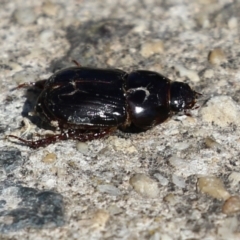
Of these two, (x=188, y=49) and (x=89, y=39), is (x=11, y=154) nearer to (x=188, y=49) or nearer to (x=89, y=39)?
(x=89, y=39)

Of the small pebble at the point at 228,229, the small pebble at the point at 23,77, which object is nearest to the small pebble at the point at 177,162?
the small pebble at the point at 228,229

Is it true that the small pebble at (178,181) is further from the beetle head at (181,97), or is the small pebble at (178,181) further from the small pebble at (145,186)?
the beetle head at (181,97)

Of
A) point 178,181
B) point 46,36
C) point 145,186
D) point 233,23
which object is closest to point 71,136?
point 145,186

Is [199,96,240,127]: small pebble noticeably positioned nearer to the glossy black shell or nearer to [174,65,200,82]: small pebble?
the glossy black shell

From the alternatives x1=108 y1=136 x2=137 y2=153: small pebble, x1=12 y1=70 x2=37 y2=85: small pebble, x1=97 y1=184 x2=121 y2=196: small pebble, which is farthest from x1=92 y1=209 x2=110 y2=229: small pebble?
x1=12 y1=70 x2=37 y2=85: small pebble

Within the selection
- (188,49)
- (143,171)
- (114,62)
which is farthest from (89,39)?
(143,171)
